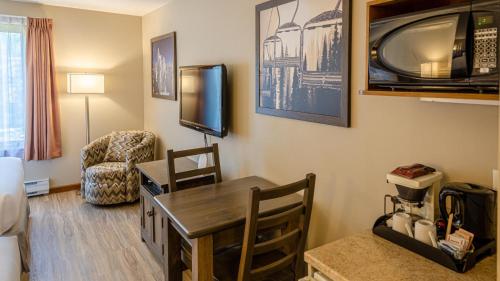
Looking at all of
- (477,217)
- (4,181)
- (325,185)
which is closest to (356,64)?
(325,185)

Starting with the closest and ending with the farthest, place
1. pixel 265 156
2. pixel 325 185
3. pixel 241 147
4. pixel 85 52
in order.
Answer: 1. pixel 325 185
2. pixel 265 156
3. pixel 241 147
4. pixel 85 52

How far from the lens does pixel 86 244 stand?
131 inches

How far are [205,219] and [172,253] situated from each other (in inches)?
20.5

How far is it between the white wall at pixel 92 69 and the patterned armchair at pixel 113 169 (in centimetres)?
56

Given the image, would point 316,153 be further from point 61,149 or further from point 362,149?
point 61,149

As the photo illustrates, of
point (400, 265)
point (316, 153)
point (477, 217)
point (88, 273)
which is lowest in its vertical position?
point (88, 273)

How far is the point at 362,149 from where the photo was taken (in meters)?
1.91

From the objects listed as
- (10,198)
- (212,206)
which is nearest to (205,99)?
(212,206)

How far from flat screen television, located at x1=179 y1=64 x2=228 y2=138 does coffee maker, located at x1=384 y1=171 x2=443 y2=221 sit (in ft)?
5.52

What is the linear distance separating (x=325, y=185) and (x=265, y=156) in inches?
25.1

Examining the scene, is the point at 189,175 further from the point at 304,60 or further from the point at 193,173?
the point at 304,60

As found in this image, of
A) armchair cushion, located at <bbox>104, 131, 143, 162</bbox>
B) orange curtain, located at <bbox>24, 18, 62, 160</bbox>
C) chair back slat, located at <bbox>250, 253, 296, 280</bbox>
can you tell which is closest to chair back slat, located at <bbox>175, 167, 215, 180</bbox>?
chair back slat, located at <bbox>250, 253, 296, 280</bbox>

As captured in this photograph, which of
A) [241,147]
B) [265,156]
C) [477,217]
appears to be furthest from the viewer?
[241,147]

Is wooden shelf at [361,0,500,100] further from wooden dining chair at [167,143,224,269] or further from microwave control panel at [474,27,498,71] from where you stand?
wooden dining chair at [167,143,224,269]
